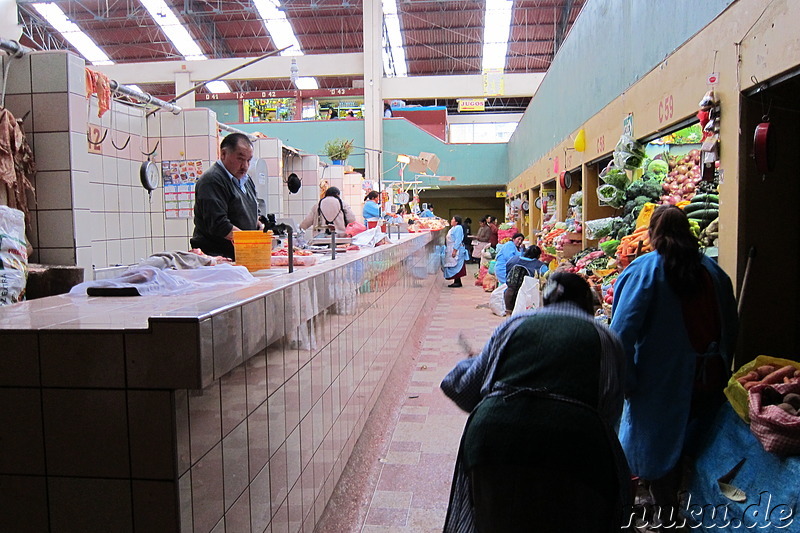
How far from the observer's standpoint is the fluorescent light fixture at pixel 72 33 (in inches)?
691

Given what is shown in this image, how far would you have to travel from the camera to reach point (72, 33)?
1900 centimetres

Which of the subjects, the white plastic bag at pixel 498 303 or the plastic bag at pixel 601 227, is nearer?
the plastic bag at pixel 601 227

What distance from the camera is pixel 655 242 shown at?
3.04 metres

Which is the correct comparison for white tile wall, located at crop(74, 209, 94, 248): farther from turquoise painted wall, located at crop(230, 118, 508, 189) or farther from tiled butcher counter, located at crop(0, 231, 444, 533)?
turquoise painted wall, located at crop(230, 118, 508, 189)

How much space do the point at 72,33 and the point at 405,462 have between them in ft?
64.6

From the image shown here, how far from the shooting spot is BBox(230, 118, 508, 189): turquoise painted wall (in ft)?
65.2

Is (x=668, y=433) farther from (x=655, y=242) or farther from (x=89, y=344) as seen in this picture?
(x=89, y=344)

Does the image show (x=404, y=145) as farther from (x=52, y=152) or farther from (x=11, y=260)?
(x=11, y=260)

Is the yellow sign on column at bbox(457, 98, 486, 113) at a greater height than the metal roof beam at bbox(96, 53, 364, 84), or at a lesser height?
lesser

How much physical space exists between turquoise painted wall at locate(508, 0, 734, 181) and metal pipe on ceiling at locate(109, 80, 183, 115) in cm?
439

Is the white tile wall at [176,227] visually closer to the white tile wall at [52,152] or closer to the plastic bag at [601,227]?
the white tile wall at [52,152]

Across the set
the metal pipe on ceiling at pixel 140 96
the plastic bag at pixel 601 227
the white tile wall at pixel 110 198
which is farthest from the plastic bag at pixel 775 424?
the white tile wall at pixel 110 198

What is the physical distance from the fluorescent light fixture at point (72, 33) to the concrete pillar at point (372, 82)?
338 inches

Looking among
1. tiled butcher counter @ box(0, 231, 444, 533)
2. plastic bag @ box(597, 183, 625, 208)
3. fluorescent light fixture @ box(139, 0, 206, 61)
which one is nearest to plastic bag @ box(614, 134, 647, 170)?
plastic bag @ box(597, 183, 625, 208)
